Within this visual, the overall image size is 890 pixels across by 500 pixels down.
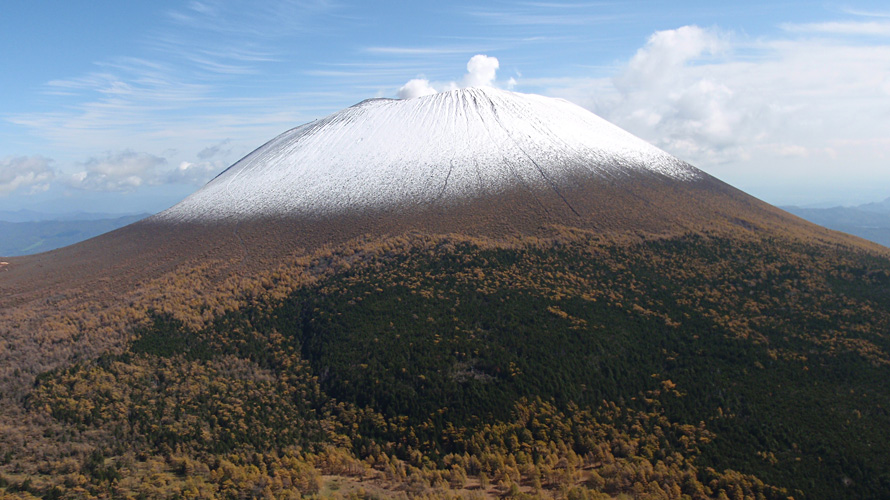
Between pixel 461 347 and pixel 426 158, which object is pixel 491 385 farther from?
pixel 426 158

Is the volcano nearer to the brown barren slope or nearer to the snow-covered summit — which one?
the brown barren slope

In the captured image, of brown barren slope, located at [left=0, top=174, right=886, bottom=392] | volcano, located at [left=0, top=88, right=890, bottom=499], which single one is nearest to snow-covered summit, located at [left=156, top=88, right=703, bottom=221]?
volcano, located at [left=0, top=88, right=890, bottom=499]

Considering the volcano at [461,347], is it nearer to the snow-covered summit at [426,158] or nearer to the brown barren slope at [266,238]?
the brown barren slope at [266,238]

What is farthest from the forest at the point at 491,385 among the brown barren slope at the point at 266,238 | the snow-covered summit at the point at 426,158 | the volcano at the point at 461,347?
the snow-covered summit at the point at 426,158

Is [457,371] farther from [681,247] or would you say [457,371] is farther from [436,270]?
[681,247]

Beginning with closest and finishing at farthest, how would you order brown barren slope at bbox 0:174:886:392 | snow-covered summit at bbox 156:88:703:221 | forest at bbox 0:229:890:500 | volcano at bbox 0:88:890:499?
forest at bbox 0:229:890:500, volcano at bbox 0:88:890:499, brown barren slope at bbox 0:174:886:392, snow-covered summit at bbox 156:88:703:221

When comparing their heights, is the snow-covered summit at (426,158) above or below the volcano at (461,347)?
above

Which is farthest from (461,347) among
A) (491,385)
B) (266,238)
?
(266,238)

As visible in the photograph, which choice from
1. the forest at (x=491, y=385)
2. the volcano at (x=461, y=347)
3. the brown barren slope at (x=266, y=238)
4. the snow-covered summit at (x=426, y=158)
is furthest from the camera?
the snow-covered summit at (x=426, y=158)

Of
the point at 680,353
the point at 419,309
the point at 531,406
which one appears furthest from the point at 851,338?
the point at 419,309
